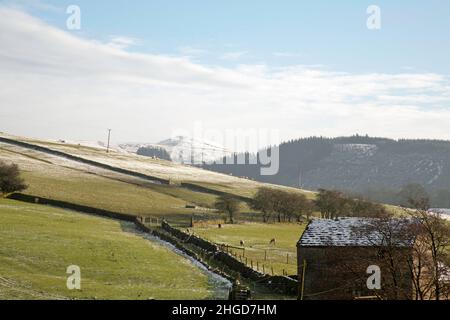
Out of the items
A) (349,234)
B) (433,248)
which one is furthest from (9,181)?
(433,248)

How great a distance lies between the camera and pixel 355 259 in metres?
36.8

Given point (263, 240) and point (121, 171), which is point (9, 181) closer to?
point (263, 240)

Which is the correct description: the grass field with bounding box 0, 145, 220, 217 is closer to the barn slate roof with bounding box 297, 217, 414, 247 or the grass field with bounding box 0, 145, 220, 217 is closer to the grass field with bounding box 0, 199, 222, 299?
the grass field with bounding box 0, 199, 222, 299

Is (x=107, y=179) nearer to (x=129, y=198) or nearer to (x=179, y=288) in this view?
(x=129, y=198)

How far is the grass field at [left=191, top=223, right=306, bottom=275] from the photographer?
56394 mm

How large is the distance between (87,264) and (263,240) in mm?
35927

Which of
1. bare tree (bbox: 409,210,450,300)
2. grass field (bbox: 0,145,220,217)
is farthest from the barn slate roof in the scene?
grass field (bbox: 0,145,220,217)

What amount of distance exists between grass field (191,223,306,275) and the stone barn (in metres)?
8.20

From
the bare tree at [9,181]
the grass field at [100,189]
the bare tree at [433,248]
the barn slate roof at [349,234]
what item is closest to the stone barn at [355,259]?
Answer: the barn slate roof at [349,234]

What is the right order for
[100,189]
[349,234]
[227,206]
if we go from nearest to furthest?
1. [349,234]
2. [227,206]
3. [100,189]

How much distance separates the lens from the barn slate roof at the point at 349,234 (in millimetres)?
35991

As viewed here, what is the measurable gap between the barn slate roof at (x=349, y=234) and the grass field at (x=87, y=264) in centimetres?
925

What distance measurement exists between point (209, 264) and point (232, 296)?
1858 cm
